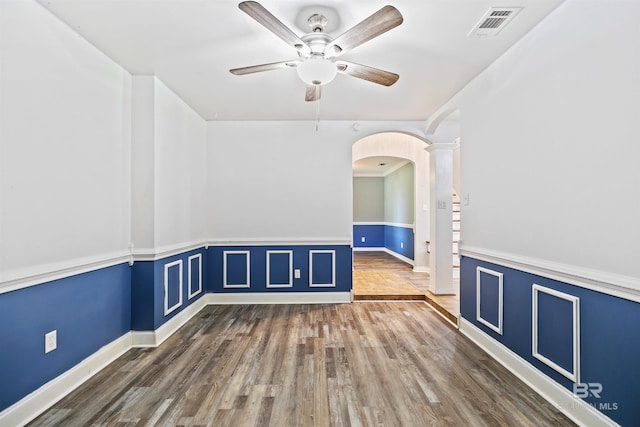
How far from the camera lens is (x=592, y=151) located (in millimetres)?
1813

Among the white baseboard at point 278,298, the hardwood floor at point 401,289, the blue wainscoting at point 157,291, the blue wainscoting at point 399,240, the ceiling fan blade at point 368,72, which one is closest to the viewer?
the ceiling fan blade at point 368,72

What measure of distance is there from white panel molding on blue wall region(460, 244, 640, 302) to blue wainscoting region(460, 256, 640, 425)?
39 millimetres

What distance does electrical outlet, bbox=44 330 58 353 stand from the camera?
208 centimetres

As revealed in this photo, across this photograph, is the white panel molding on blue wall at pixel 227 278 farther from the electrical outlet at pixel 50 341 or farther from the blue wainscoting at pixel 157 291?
the electrical outlet at pixel 50 341

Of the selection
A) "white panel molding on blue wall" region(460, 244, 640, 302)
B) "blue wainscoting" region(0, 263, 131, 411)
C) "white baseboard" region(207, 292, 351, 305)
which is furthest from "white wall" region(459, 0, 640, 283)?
"blue wainscoting" region(0, 263, 131, 411)

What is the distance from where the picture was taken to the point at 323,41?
220 centimetres

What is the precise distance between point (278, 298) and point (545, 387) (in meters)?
3.11

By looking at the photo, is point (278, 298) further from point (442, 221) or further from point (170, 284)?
point (442, 221)

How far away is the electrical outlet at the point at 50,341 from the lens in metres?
2.08

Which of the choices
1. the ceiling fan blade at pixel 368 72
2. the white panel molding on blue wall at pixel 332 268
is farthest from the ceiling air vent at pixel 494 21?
the white panel molding on blue wall at pixel 332 268

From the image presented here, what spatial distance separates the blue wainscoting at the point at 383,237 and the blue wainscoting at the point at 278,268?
3805 millimetres

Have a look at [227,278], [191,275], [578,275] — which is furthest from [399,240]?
[578,275]

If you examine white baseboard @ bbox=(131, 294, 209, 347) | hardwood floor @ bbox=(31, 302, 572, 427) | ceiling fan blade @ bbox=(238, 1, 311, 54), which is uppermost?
ceiling fan blade @ bbox=(238, 1, 311, 54)

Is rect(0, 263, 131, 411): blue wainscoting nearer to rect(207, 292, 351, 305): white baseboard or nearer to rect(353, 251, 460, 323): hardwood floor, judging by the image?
rect(207, 292, 351, 305): white baseboard
